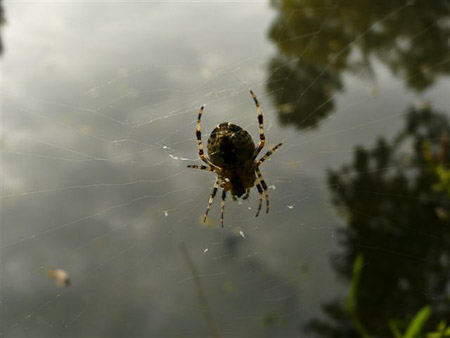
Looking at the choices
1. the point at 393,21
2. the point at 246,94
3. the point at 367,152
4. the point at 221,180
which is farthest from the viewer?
the point at 393,21

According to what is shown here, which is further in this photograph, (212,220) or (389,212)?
(389,212)

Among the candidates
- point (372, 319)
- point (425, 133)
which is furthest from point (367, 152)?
point (372, 319)

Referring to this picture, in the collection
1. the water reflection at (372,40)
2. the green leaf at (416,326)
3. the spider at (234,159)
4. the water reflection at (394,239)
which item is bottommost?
the water reflection at (394,239)

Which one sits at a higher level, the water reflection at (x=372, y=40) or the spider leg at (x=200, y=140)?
the water reflection at (x=372, y=40)

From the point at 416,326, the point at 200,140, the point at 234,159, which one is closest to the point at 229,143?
the point at 234,159

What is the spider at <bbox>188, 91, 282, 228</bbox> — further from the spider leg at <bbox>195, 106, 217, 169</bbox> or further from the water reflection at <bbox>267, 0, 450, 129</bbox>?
the water reflection at <bbox>267, 0, 450, 129</bbox>

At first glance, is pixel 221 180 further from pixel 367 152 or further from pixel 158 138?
pixel 367 152

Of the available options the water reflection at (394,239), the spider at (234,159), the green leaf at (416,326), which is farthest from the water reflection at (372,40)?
the green leaf at (416,326)

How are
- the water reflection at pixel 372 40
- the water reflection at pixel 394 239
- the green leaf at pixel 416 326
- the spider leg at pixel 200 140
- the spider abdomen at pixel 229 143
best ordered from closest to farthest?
1. the green leaf at pixel 416 326
2. the spider abdomen at pixel 229 143
3. the spider leg at pixel 200 140
4. the water reflection at pixel 372 40
5. the water reflection at pixel 394 239

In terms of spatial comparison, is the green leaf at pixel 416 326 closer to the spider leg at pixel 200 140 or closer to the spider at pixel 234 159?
the spider at pixel 234 159

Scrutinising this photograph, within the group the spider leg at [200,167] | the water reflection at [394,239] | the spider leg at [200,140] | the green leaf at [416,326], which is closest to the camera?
the green leaf at [416,326]
